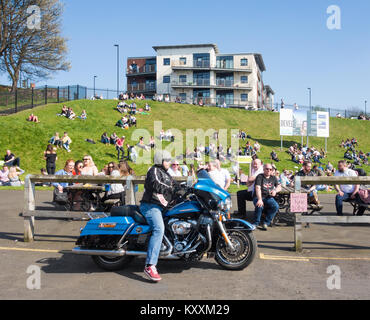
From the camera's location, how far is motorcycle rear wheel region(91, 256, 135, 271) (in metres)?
6.54

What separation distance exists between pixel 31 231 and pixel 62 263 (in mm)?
1832

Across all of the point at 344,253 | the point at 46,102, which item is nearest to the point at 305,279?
the point at 344,253

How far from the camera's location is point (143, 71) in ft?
273

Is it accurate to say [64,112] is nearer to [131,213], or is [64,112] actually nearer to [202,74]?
[131,213]

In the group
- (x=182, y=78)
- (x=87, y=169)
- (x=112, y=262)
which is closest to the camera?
(x=112, y=262)

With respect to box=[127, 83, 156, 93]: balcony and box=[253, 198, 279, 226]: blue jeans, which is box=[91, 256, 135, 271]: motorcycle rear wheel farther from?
box=[127, 83, 156, 93]: balcony

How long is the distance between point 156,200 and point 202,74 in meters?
73.8

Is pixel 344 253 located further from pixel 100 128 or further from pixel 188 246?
pixel 100 128

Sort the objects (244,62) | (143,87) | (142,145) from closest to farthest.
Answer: (142,145), (244,62), (143,87)

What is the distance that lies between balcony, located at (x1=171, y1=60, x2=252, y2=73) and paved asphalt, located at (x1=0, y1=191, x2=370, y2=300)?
70.7 m

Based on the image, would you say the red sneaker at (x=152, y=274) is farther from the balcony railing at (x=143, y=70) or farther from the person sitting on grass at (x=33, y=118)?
the balcony railing at (x=143, y=70)

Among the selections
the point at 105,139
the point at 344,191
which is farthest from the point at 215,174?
the point at 105,139

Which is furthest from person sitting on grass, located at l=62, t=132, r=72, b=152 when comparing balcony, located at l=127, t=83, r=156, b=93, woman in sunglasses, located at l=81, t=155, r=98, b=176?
balcony, located at l=127, t=83, r=156, b=93

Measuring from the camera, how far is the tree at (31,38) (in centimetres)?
4356
